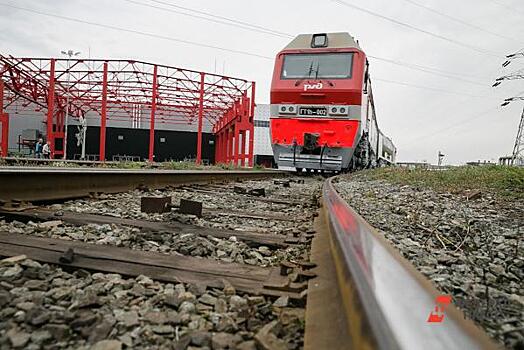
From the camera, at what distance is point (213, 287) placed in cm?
168

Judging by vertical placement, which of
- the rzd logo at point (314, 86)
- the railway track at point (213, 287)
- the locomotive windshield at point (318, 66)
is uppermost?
the locomotive windshield at point (318, 66)

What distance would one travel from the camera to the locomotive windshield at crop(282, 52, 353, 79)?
1102 centimetres

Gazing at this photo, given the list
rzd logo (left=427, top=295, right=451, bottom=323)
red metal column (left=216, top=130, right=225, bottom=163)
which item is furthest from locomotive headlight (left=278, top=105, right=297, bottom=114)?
red metal column (left=216, top=130, right=225, bottom=163)

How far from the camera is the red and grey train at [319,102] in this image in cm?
1081

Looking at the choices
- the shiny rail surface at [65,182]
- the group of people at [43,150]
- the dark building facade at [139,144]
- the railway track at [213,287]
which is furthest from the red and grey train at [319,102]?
the dark building facade at [139,144]

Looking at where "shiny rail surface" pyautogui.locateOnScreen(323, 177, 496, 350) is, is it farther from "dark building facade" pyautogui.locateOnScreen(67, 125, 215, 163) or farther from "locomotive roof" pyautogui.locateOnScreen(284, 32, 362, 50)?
"dark building facade" pyautogui.locateOnScreen(67, 125, 215, 163)

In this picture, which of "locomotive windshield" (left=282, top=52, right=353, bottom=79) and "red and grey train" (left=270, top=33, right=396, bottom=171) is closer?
"red and grey train" (left=270, top=33, right=396, bottom=171)

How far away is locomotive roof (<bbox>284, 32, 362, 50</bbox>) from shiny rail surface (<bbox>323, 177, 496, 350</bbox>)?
35.6 ft

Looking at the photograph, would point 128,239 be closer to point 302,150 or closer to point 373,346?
point 373,346

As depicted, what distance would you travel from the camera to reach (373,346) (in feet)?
2.27

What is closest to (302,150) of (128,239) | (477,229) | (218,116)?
(477,229)

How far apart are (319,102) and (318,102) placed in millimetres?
26

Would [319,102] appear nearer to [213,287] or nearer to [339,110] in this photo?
[339,110]

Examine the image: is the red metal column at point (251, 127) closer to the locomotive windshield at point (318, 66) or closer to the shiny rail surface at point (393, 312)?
the locomotive windshield at point (318, 66)
